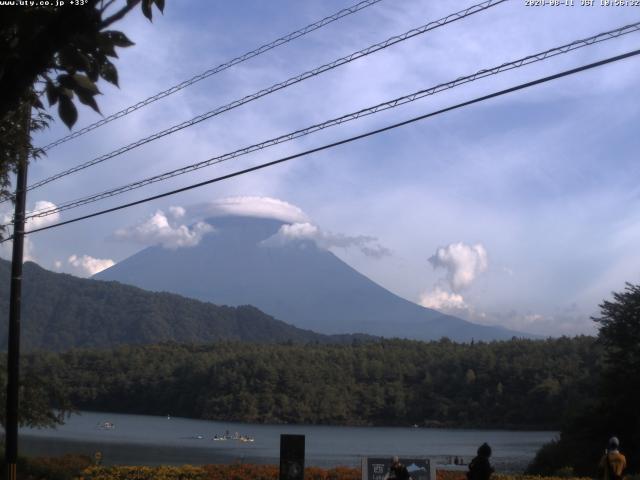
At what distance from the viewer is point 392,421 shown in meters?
92.6

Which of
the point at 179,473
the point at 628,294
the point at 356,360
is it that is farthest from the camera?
the point at 356,360

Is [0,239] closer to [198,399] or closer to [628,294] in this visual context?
[628,294]

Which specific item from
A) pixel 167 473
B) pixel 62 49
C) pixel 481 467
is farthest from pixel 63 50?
pixel 167 473

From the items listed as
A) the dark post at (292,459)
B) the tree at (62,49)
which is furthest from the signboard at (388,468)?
the tree at (62,49)

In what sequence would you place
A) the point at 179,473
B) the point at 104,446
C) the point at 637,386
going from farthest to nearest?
1. the point at 104,446
2. the point at 637,386
3. the point at 179,473

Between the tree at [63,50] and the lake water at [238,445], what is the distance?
27856mm

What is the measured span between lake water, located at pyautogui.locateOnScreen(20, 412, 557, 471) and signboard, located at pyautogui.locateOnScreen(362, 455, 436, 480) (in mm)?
16238

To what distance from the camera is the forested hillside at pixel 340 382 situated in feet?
271

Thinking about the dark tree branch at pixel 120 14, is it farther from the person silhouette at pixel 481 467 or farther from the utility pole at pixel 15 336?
the utility pole at pixel 15 336

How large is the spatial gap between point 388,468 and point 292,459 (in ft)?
6.25

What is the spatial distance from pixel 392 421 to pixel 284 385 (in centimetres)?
1399

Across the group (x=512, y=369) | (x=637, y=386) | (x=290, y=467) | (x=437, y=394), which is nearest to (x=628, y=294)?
(x=637, y=386)

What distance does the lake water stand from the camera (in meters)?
40.5

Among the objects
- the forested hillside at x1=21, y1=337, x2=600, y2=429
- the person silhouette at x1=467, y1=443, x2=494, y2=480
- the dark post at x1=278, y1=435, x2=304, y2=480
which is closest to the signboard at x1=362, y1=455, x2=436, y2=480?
the dark post at x1=278, y1=435, x2=304, y2=480
